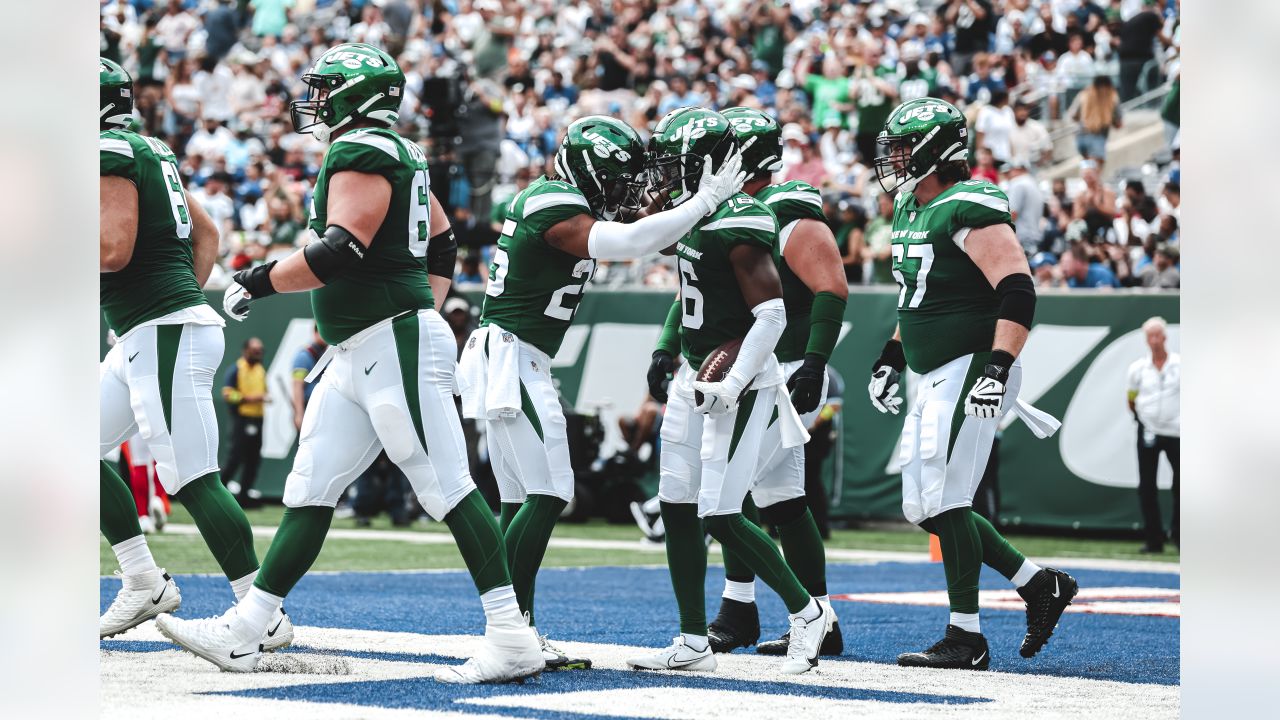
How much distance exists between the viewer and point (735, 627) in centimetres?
683

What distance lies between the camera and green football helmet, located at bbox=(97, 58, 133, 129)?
242 inches

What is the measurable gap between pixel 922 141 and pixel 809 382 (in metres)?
1.11

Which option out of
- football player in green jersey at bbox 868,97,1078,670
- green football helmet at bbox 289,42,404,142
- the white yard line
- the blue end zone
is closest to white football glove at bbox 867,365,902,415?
football player in green jersey at bbox 868,97,1078,670

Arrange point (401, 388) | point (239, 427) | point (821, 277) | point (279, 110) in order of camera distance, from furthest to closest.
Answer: point (279, 110) < point (239, 427) < point (821, 277) < point (401, 388)

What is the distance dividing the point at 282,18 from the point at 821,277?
21.4 m

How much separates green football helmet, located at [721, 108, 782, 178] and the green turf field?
512 cm

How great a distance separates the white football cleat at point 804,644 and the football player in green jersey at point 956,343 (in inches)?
22.5

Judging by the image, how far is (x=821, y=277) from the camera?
262 inches

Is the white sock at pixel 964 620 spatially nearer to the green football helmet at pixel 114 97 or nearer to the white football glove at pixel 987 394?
the white football glove at pixel 987 394

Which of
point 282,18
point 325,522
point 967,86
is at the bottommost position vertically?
point 325,522

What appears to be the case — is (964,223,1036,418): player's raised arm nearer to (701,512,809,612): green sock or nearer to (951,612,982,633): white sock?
(951,612,982,633): white sock

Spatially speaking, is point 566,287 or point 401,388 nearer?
point 401,388

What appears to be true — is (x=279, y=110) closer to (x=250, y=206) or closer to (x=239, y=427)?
(x=250, y=206)
